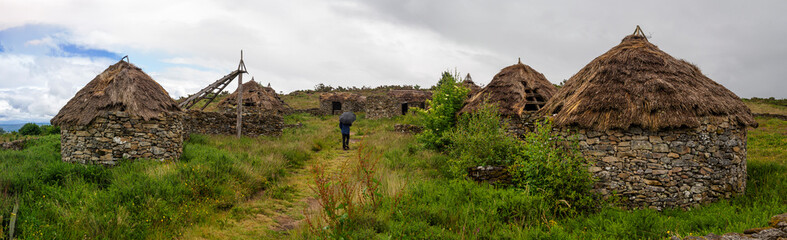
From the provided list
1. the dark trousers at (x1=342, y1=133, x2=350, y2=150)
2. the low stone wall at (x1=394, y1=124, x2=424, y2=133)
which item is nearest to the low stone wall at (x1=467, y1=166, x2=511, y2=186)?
the dark trousers at (x1=342, y1=133, x2=350, y2=150)

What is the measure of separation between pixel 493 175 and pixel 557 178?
1307mm

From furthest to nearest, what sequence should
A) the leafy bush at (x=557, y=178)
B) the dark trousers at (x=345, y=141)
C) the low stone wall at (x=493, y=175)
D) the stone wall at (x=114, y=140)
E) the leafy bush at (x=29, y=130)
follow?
the leafy bush at (x=29, y=130)
the dark trousers at (x=345, y=141)
the stone wall at (x=114, y=140)
the low stone wall at (x=493, y=175)
the leafy bush at (x=557, y=178)

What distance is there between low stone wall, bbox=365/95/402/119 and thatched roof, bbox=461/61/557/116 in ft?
38.8

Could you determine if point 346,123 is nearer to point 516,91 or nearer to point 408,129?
point 408,129

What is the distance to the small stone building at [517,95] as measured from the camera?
39.8ft

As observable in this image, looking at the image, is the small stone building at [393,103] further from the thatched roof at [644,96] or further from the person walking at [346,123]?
the thatched roof at [644,96]

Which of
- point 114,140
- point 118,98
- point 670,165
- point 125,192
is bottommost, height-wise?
point 125,192

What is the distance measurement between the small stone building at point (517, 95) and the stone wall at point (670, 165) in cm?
479

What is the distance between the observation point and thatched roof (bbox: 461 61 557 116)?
41.0ft

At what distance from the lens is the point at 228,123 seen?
14109mm

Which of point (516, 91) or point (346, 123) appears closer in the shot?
point (346, 123)

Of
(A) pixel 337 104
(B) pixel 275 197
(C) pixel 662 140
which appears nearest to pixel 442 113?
(C) pixel 662 140

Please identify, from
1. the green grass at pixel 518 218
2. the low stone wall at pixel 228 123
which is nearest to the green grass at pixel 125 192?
the green grass at pixel 518 218

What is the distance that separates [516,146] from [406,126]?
893 centimetres
